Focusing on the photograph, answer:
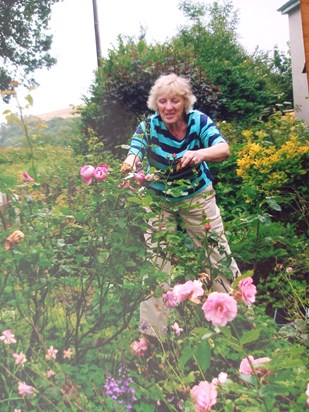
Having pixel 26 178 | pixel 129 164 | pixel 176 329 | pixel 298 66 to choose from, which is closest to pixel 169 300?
pixel 176 329

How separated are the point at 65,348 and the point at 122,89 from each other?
0.67 m

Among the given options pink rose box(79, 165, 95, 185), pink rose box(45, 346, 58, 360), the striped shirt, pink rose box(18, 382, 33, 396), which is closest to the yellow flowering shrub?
the striped shirt

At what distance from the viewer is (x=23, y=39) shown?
5.03ft

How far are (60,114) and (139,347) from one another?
2.07 feet

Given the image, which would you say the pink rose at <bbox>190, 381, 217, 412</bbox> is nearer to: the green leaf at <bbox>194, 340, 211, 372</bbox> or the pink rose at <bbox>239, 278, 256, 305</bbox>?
the green leaf at <bbox>194, 340, 211, 372</bbox>

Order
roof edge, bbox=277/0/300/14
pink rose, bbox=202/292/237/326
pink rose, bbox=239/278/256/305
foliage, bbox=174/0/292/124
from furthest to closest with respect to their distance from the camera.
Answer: roof edge, bbox=277/0/300/14, foliage, bbox=174/0/292/124, pink rose, bbox=239/278/256/305, pink rose, bbox=202/292/237/326

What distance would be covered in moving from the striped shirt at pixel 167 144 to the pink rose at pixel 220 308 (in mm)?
337

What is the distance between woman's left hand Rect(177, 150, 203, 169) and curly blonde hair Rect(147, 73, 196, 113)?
11cm

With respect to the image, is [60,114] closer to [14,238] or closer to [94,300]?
[14,238]

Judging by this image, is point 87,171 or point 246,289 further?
point 87,171

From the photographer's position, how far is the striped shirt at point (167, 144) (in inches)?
61.4

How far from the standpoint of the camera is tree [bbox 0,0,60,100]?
Result: 1.52 metres

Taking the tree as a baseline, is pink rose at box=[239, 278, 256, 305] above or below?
below

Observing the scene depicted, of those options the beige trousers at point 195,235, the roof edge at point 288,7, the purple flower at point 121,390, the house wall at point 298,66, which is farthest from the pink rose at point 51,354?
the roof edge at point 288,7
